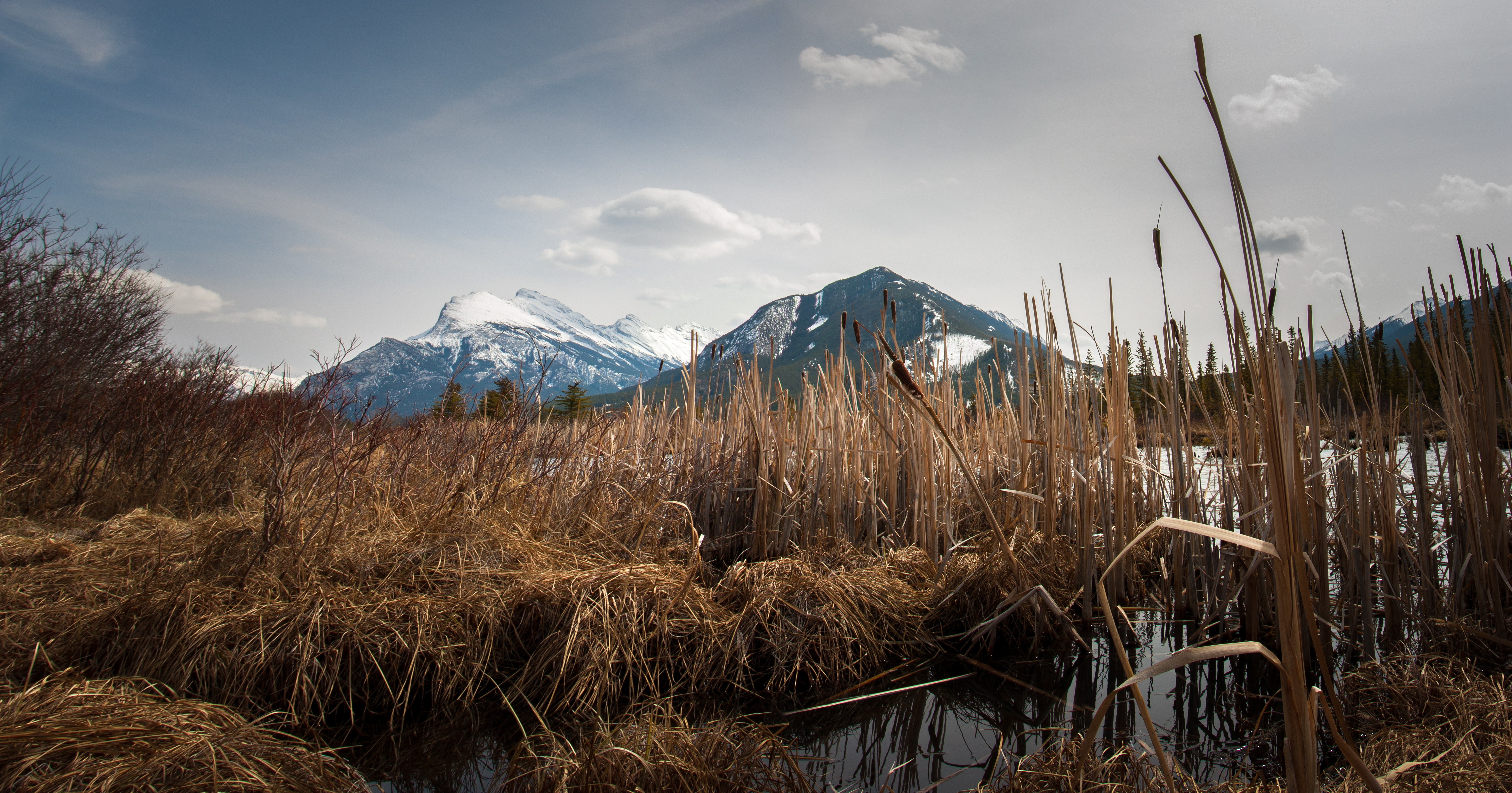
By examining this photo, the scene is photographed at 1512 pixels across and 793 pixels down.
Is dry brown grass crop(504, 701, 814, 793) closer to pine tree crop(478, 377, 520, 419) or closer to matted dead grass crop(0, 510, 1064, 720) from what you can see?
matted dead grass crop(0, 510, 1064, 720)

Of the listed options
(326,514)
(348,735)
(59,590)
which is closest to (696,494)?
(326,514)

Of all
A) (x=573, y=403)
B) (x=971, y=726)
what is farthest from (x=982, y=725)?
(x=573, y=403)

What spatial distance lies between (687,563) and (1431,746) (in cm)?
321

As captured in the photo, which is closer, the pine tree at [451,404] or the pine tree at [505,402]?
the pine tree at [505,402]

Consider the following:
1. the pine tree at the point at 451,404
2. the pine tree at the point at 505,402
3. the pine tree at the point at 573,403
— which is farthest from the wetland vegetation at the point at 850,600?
the pine tree at the point at 573,403

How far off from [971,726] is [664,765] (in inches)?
51.8

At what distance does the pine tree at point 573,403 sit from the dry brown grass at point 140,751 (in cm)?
402

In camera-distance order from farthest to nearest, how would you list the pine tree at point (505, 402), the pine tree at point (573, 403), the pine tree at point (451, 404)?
the pine tree at point (573, 403), the pine tree at point (451, 404), the pine tree at point (505, 402)

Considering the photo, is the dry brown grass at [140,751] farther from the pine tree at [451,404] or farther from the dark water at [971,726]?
the pine tree at [451,404]

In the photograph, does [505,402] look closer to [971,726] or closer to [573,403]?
[971,726]

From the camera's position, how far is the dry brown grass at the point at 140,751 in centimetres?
171

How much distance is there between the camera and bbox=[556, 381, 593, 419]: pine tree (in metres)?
7.25

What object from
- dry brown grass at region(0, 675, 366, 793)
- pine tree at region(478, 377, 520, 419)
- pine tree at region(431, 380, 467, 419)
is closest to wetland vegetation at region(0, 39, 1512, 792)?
dry brown grass at region(0, 675, 366, 793)

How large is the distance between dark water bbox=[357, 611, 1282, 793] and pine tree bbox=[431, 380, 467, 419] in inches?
147
